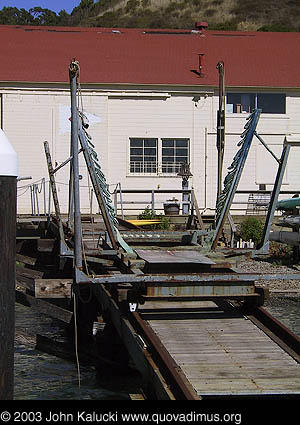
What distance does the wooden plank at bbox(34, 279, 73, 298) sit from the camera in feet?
39.0

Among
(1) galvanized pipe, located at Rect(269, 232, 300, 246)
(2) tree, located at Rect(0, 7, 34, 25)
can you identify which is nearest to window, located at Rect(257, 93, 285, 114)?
(1) galvanized pipe, located at Rect(269, 232, 300, 246)

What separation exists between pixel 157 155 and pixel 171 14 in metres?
47.1

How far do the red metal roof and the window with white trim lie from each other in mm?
2307

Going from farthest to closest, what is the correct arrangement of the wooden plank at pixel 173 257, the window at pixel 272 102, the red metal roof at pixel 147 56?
the window at pixel 272 102 < the red metal roof at pixel 147 56 < the wooden plank at pixel 173 257

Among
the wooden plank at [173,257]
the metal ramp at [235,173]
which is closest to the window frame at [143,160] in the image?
the metal ramp at [235,173]

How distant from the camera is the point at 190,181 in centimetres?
2984

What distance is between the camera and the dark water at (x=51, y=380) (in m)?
10.5

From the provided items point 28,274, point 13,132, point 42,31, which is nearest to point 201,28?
point 42,31

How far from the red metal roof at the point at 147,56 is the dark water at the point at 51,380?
18.1 meters

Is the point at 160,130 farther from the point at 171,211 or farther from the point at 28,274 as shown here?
the point at 28,274

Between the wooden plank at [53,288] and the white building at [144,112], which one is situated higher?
the white building at [144,112]

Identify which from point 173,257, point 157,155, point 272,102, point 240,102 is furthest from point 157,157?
point 173,257

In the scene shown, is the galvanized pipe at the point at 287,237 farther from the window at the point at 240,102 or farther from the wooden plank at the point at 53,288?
the wooden plank at the point at 53,288

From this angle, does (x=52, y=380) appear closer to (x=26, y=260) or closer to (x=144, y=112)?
(x=26, y=260)
